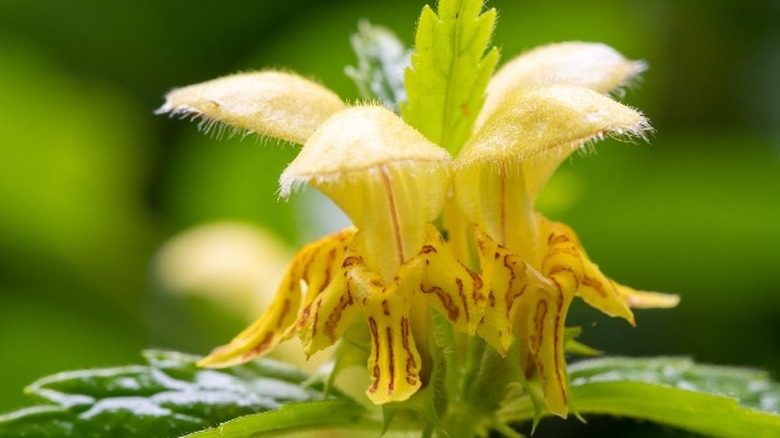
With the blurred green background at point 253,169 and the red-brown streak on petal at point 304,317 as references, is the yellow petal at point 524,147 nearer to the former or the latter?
the red-brown streak on petal at point 304,317

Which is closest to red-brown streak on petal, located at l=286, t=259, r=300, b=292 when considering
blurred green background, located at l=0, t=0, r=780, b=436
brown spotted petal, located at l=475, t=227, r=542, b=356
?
brown spotted petal, located at l=475, t=227, r=542, b=356

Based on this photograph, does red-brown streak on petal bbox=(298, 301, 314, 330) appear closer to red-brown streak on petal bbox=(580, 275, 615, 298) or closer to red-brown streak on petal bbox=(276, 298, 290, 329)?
red-brown streak on petal bbox=(276, 298, 290, 329)

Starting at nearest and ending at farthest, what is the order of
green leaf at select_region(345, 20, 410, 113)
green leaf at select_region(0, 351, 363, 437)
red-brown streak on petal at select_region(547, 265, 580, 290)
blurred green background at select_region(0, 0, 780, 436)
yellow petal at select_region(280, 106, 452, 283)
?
yellow petal at select_region(280, 106, 452, 283)
red-brown streak on petal at select_region(547, 265, 580, 290)
green leaf at select_region(0, 351, 363, 437)
green leaf at select_region(345, 20, 410, 113)
blurred green background at select_region(0, 0, 780, 436)

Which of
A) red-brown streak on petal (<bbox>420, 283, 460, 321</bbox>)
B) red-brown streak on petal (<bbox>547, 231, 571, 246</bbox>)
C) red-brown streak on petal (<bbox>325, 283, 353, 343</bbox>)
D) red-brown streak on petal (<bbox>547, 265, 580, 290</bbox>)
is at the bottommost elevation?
red-brown streak on petal (<bbox>325, 283, 353, 343</bbox>)

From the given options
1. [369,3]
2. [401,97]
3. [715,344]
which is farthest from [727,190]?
[401,97]

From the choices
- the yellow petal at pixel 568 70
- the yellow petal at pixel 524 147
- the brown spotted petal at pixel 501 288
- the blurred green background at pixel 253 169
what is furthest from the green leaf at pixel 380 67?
the blurred green background at pixel 253 169

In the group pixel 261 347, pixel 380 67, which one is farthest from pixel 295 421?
pixel 380 67

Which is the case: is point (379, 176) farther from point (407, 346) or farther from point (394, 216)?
point (407, 346)
